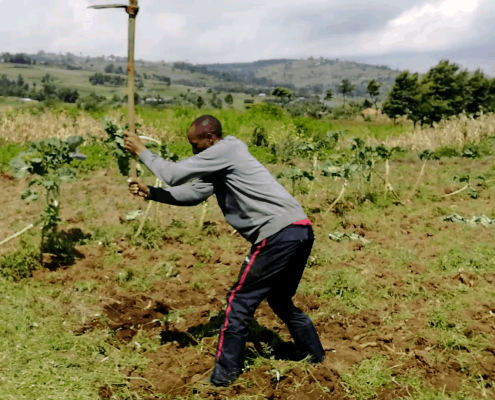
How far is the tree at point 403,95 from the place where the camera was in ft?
136

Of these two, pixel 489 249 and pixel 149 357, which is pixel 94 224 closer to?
pixel 149 357

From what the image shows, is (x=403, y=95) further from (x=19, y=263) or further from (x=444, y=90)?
(x=19, y=263)

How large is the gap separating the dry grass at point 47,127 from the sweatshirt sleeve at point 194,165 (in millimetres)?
10821

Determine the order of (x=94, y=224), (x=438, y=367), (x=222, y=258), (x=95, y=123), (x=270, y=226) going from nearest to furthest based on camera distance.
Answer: (x=270, y=226) < (x=438, y=367) < (x=222, y=258) < (x=94, y=224) < (x=95, y=123)

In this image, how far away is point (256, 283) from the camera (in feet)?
9.98

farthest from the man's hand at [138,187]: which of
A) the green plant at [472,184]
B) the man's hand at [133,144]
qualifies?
Result: the green plant at [472,184]

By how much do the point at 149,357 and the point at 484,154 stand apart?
1182 cm

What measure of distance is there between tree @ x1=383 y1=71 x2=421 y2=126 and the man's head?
3992 centimetres

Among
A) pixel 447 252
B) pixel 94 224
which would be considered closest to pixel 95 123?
pixel 94 224

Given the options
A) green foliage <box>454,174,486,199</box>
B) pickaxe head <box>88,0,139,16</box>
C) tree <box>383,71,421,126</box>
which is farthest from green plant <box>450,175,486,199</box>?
tree <box>383,71,421,126</box>

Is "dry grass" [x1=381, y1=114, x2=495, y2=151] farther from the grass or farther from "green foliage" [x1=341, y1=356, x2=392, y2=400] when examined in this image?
the grass

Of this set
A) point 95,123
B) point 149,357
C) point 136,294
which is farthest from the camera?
point 95,123

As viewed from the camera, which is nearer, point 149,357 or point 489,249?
point 149,357

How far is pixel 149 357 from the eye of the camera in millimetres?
3639
